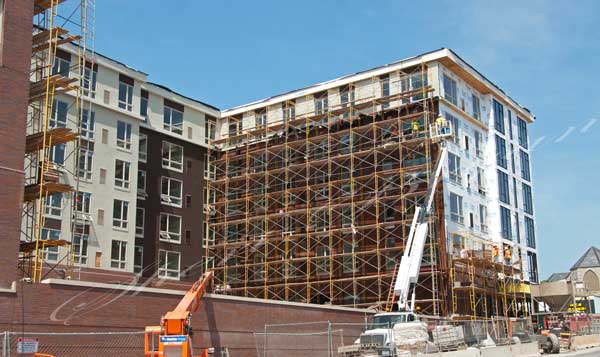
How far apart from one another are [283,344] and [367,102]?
22.1m

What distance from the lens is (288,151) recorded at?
52219 mm

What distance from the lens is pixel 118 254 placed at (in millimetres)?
45281

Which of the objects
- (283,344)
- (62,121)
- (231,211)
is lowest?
(283,344)

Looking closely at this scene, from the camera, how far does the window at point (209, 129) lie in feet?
185

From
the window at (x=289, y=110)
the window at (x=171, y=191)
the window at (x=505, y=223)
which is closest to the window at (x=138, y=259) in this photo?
the window at (x=171, y=191)

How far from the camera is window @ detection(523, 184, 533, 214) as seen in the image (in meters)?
55.9

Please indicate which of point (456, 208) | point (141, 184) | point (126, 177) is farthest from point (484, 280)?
Answer: point (126, 177)

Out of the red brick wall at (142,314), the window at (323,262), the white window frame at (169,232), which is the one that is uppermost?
the white window frame at (169,232)

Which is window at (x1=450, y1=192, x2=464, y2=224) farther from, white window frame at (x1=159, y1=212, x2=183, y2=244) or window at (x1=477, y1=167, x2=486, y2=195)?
white window frame at (x1=159, y1=212, x2=183, y2=244)

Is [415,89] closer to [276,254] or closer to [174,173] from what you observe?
[276,254]

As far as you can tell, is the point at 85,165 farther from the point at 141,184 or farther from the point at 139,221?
the point at 139,221

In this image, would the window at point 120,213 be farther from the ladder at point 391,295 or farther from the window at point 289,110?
the ladder at point 391,295

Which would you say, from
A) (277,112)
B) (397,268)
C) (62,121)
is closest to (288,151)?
(277,112)

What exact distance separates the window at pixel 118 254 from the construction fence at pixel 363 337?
55.0 ft
